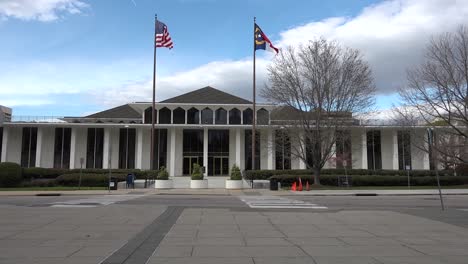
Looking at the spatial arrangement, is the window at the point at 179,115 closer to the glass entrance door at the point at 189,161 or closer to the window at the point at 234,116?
the glass entrance door at the point at 189,161

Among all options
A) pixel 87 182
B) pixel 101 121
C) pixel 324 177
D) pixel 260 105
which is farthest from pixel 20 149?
pixel 324 177

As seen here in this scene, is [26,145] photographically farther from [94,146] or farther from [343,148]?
[343,148]

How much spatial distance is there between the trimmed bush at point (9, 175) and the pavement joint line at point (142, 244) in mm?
28780

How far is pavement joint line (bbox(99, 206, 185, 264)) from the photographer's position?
7.80 meters

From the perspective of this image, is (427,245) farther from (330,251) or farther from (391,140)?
(391,140)

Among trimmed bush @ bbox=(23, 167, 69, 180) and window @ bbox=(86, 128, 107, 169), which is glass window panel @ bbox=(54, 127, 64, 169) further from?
trimmed bush @ bbox=(23, 167, 69, 180)

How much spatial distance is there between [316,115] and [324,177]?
20.4ft

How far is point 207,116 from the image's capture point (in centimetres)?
5541

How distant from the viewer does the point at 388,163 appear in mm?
56406

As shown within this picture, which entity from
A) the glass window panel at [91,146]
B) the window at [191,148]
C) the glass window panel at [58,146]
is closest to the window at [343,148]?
the window at [191,148]

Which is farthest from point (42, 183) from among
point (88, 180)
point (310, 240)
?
point (310, 240)

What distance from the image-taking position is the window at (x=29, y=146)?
5478cm

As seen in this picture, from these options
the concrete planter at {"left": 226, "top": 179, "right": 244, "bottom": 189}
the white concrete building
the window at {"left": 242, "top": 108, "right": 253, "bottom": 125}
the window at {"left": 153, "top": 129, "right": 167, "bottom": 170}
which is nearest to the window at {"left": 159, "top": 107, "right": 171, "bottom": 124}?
the white concrete building

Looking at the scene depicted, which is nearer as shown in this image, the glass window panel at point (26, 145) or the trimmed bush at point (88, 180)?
the trimmed bush at point (88, 180)
